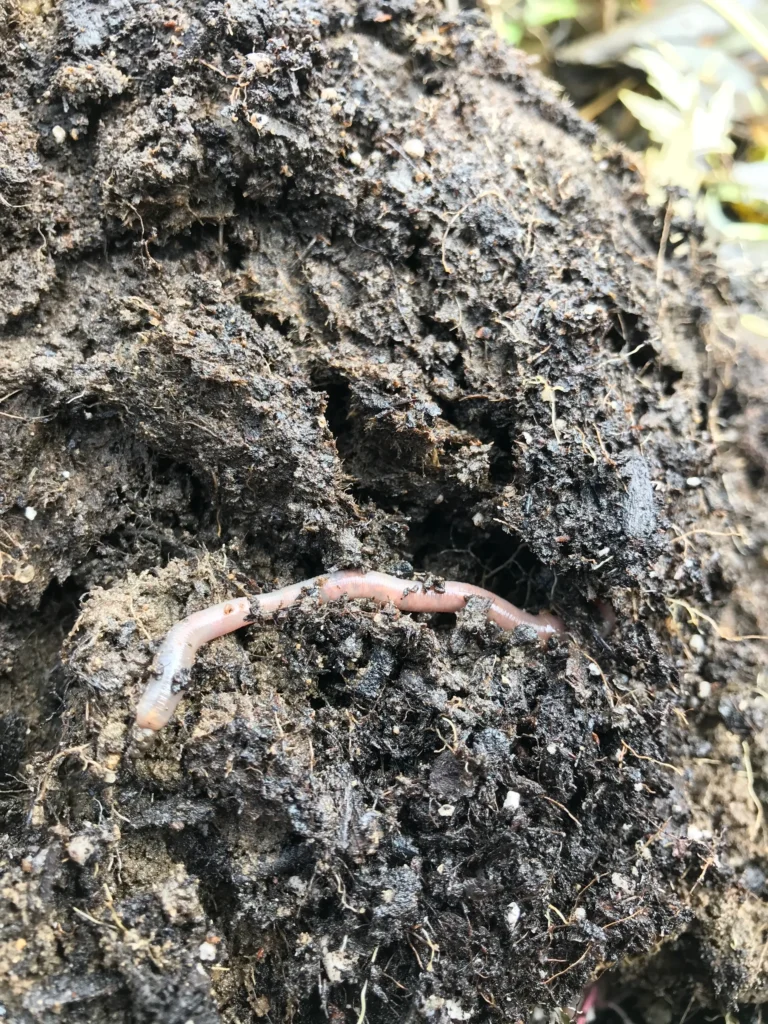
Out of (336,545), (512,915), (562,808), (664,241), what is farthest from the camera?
(664,241)

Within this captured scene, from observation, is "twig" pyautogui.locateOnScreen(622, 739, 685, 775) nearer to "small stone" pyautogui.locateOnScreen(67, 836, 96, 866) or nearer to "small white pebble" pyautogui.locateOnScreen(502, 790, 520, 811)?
"small white pebble" pyautogui.locateOnScreen(502, 790, 520, 811)

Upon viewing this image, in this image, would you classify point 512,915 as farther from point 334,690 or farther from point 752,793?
point 752,793

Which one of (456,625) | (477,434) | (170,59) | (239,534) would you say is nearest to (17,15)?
(170,59)

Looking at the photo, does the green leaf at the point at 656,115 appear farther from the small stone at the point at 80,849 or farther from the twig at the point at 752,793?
the small stone at the point at 80,849

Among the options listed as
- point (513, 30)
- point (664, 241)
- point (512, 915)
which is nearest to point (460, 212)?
point (664, 241)

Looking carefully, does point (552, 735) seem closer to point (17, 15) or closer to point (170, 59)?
point (170, 59)
